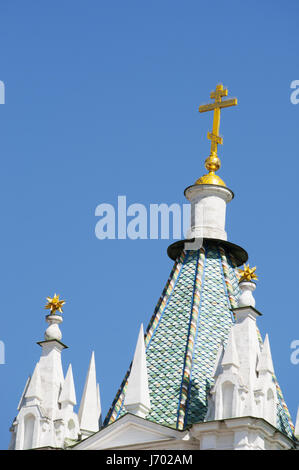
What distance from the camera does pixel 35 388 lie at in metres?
27.7

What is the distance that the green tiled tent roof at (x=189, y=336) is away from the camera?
27.2m

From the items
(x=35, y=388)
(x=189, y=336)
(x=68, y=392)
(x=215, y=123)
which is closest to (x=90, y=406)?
(x=68, y=392)

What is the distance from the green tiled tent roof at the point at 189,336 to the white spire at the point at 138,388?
0.38m

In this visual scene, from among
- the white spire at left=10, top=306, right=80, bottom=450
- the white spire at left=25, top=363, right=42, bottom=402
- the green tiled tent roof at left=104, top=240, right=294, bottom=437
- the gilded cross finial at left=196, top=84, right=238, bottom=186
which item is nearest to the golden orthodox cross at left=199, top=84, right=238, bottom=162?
the gilded cross finial at left=196, top=84, right=238, bottom=186

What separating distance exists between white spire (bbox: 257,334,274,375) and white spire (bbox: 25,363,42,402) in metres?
4.25

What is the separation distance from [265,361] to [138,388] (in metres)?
2.37

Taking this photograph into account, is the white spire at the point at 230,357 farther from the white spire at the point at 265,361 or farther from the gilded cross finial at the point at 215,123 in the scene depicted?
the gilded cross finial at the point at 215,123

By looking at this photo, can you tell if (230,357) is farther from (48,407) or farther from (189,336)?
(48,407)

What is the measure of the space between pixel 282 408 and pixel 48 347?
462cm

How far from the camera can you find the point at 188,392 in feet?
89.6

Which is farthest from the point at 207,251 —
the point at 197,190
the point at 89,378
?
the point at 89,378

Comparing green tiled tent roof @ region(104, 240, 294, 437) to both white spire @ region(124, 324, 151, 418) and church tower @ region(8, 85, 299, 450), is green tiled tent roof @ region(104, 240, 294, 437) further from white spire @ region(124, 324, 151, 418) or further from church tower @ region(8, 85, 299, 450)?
white spire @ region(124, 324, 151, 418)

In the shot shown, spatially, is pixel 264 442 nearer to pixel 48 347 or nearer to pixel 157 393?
pixel 157 393

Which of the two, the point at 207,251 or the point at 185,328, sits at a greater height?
the point at 207,251
